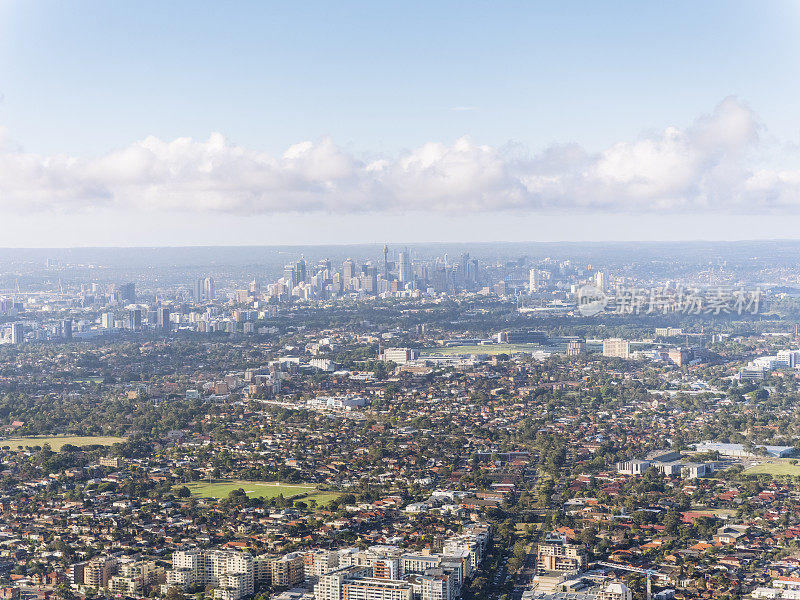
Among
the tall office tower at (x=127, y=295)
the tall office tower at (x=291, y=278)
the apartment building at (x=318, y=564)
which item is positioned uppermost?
the tall office tower at (x=291, y=278)

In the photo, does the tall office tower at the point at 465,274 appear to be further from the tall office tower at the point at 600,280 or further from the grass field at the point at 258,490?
the grass field at the point at 258,490

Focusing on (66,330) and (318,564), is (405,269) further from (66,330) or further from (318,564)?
(318,564)

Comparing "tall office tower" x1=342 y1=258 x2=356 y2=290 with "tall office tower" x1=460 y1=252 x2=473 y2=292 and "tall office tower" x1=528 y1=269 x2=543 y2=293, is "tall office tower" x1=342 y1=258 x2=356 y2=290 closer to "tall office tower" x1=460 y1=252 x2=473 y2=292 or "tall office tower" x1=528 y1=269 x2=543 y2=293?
"tall office tower" x1=460 y1=252 x2=473 y2=292

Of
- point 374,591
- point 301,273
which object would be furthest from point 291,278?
point 374,591

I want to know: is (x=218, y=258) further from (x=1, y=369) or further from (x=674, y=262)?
(x=1, y=369)

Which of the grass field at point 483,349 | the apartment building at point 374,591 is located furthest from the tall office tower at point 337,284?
the apartment building at point 374,591

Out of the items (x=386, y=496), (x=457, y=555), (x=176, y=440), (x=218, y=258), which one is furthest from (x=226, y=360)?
(x=218, y=258)
